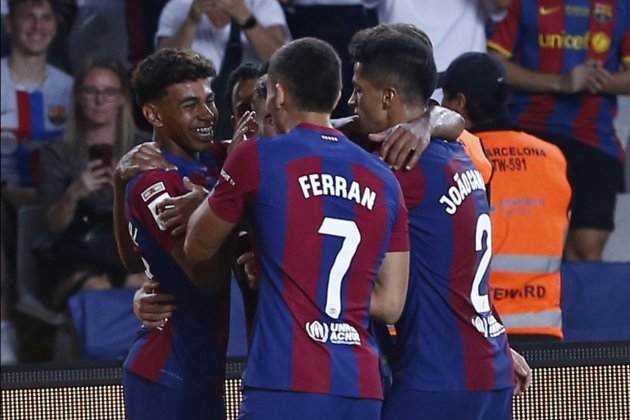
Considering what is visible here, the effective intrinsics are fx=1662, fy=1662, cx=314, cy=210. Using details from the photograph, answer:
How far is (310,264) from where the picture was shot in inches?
166

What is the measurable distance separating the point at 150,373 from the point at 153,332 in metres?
0.13

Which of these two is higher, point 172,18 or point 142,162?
point 142,162

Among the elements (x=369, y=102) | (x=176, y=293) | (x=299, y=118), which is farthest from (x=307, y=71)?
(x=176, y=293)

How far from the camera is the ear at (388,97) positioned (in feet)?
15.2

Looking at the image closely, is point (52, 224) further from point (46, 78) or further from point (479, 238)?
point (479, 238)

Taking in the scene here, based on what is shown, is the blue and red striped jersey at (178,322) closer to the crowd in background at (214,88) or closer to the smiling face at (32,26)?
the crowd in background at (214,88)

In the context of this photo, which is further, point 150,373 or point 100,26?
point 100,26

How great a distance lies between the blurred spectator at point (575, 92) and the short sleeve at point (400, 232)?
13.0 feet

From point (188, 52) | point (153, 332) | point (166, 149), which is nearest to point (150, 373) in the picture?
point (153, 332)

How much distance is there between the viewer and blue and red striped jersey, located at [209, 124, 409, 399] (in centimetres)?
421

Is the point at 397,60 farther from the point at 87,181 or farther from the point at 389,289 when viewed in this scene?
the point at 87,181

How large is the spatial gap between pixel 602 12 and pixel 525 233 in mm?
2253

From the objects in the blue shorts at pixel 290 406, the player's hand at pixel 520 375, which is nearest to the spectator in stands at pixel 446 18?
the player's hand at pixel 520 375

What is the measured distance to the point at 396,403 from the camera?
4.68 metres
